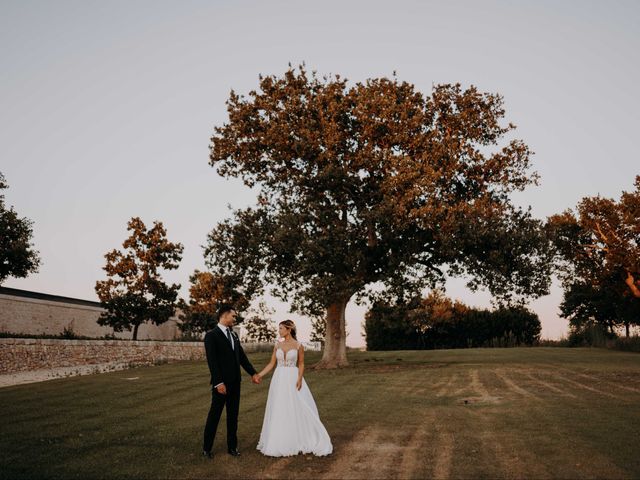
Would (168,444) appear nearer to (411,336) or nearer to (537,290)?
(537,290)

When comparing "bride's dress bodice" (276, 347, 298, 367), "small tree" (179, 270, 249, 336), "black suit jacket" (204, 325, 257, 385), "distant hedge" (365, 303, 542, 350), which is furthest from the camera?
"distant hedge" (365, 303, 542, 350)

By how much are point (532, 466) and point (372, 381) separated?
14.8m

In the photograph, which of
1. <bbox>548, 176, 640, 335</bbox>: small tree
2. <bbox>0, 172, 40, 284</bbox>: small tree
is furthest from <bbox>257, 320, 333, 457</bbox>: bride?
<bbox>548, 176, 640, 335</bbox>: small tree

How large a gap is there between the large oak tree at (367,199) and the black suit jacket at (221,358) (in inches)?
659

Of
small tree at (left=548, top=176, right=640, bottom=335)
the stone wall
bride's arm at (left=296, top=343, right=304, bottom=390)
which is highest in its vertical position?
small tree at (left=548, top=176, right=640, bottom=335)

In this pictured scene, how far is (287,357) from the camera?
412 inches

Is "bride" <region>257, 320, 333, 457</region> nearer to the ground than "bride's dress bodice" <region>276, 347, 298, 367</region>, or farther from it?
nearer to the ground

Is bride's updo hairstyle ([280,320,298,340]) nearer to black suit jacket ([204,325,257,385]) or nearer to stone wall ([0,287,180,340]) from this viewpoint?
black suit jacket ([204,325,257,385])

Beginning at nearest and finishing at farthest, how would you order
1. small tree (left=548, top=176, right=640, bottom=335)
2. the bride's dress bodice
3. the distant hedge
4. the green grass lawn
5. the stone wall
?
1. the green grass lawn
2. the bride's dress bodice
3. the stone wall
4. small tree (left=548, top=176, right=640, bottom=335)
5. the distant hedge

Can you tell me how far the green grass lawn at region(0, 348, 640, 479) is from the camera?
8.84 meters

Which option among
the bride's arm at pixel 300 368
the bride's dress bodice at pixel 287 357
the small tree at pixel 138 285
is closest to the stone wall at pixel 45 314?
the small tree at pixel 138 285

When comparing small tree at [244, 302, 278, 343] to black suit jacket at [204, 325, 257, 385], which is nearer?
black suit jacket at [204, 325, 257, 385]

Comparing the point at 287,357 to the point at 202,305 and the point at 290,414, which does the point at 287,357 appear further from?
the point at 202,305

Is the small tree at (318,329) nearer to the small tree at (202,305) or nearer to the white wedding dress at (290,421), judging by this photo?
the small tree at (202,305)
